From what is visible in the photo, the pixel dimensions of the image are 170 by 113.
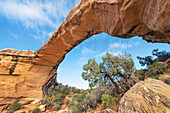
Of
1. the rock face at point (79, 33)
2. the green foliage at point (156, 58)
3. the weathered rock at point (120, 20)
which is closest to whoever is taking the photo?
the weathered rock at point (120, 20)

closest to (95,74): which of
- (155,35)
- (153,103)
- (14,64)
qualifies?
(153,103)

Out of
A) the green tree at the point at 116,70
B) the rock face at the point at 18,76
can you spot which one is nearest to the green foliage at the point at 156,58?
the green tree at the point at 116,70

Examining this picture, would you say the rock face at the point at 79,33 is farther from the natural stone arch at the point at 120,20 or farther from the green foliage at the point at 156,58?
the green foliage at the point at 156,58

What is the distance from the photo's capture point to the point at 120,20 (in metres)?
3.02

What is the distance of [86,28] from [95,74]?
370 cm

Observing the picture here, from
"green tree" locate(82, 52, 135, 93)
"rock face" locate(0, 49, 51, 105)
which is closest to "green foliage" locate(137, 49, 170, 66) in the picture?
"green tree" locate(82, 52, 135, 93)

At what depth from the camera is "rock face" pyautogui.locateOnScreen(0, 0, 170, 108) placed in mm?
2330

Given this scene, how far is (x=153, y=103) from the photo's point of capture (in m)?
1.56

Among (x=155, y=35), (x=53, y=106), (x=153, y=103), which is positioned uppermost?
(x=155, y=35)

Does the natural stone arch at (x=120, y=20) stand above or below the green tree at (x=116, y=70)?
above

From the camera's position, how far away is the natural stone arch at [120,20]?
7.02 feet

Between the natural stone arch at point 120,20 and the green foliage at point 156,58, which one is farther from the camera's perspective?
the green foliage at point 156,58

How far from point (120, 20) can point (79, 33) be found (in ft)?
12.0

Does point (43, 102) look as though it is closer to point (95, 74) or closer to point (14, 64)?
point (14, 64)
